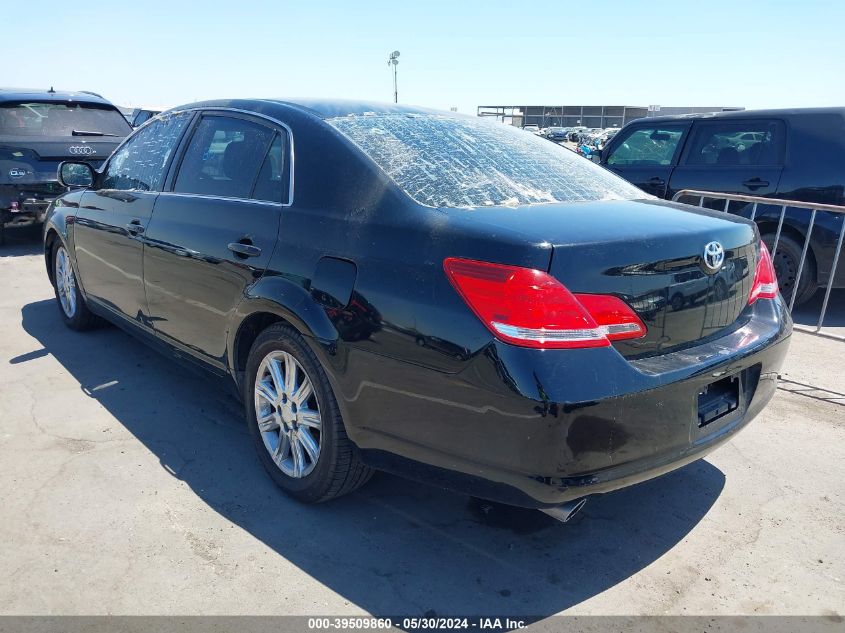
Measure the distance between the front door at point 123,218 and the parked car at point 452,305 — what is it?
361 mm

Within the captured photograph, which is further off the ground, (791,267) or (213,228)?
(213,228)

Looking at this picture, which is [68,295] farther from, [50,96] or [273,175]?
[50,96]

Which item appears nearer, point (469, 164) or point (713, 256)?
point (713, 256)

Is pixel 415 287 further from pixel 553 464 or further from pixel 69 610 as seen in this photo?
pixel 69 610

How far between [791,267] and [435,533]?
4.91 meters

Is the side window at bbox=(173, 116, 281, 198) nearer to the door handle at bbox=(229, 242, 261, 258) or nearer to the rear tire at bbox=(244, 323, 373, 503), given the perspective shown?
the door handle at bbox=(229, 242, 261, 258)

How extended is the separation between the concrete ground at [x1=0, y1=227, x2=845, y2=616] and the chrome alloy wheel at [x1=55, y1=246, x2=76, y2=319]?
158 cm

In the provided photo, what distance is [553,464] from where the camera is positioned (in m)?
2.19

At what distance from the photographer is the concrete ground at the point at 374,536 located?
245cm

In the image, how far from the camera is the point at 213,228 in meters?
3.36

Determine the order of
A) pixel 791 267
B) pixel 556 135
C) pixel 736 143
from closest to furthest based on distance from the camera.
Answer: pixel 791 267 < pixel 736 143 < pixel 556 135

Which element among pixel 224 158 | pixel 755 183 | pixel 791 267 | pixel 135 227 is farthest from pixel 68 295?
pixel 791 267

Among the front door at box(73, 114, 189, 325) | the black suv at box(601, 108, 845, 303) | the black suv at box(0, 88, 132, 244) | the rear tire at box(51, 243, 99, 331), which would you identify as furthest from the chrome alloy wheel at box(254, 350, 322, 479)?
the black suv at box(0, 88, 132, 244)

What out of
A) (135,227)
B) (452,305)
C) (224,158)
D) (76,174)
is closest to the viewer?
(452,305)
